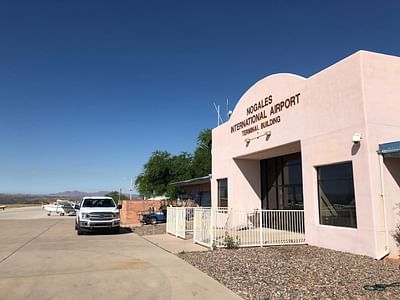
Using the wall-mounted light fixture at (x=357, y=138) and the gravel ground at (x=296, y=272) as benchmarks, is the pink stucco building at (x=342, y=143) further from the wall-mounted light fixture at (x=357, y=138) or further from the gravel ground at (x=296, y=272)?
the gravel ground at (x=296, y=272)

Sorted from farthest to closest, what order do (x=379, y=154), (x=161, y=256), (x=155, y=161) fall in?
(x=155, y=161), (x=161, y=256), (x=379, y=154)

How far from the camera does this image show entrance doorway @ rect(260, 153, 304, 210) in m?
17.1

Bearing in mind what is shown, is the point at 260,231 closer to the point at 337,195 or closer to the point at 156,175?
the point at 337,195

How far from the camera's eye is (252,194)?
1975cm

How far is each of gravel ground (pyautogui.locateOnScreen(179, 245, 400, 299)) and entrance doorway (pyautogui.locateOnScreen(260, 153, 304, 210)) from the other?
519 cm

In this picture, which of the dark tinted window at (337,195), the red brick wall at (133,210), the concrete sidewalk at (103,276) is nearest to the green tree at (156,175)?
the red brick wall at (133,210)

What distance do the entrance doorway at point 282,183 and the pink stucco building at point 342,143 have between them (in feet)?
0.34

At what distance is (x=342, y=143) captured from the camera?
38.2ft

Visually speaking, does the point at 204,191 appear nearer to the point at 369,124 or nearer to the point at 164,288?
the point at 369,124

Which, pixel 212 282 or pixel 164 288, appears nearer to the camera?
pixel 164 288

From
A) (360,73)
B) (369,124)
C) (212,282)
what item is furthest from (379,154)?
(212,282)

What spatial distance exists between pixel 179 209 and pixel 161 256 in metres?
6.42

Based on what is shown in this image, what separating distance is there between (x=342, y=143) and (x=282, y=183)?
6981mm

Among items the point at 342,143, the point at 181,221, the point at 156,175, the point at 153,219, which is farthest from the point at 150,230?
the point at 156,175
